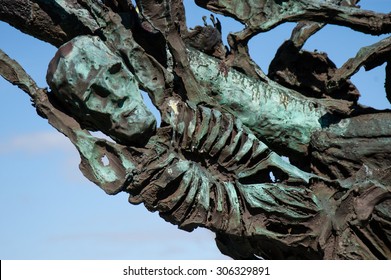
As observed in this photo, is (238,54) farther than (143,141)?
Yes

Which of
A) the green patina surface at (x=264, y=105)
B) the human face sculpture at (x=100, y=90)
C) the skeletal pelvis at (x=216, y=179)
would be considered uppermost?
the green patina surface at (x=264, y=105)

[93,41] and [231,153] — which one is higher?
[93,41]

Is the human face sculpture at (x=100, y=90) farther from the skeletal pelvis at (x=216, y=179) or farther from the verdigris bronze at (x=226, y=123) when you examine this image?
the skeletal pelvis at (x=216, y=179)

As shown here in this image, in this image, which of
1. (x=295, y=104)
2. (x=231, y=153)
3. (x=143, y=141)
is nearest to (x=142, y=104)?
(x=143, y=141)

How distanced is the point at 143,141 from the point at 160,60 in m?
0.60

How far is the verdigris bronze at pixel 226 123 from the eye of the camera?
229 inches

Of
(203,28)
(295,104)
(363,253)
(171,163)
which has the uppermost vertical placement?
(203,28)

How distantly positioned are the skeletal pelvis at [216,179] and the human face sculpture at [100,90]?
171 mm

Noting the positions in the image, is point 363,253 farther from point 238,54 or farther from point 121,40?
point 121,40

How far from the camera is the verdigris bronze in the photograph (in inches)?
229

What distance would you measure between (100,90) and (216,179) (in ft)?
2.89

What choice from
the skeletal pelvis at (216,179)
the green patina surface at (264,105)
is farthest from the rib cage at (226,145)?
the green patina surface at (264,105)

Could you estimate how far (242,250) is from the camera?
20.9 ft

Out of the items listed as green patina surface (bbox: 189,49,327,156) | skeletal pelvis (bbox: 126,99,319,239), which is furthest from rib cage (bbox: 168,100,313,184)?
green patina surface (bbox: 189,49,327,156)
